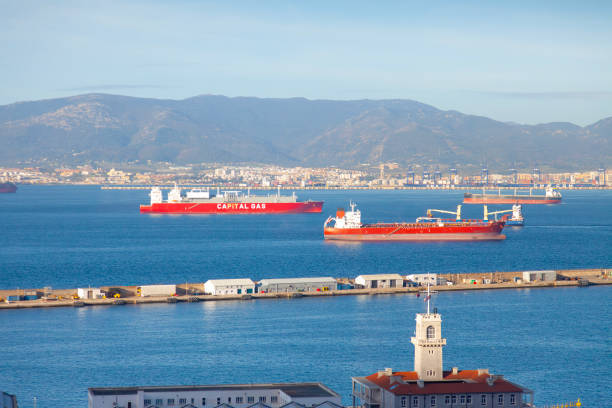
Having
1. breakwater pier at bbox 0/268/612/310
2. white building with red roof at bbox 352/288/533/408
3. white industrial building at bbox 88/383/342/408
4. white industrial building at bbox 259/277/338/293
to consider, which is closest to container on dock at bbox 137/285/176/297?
breakwater pier at bbox 0/268/612/310

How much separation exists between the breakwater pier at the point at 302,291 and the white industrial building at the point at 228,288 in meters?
0.18

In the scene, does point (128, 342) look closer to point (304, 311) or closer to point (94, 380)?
point (94, 380)

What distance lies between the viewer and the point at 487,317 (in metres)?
43.7

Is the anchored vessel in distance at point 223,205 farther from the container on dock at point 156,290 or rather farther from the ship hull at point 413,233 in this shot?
the container on dock at point 156,290

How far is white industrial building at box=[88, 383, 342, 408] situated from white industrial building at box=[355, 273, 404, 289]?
27512 mm

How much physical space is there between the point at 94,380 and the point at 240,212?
10034cm

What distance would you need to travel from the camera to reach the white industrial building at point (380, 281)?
52.8 m

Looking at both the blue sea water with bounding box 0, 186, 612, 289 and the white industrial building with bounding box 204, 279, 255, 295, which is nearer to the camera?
the white industrial building with bounding box 204, 279, 255, 295

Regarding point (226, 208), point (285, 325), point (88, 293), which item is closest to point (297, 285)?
point (285, 325)

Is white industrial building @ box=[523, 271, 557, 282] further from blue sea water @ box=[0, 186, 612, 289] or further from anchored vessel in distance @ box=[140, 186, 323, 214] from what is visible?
anchored vessel in distance @ box=[140, 186, 323, 214]

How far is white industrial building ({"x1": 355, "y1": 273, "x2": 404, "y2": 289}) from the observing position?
173ft

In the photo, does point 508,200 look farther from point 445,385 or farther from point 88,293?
point 445,385

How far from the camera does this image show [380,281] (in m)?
53.0

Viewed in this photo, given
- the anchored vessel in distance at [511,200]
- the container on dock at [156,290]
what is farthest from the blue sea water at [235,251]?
the anchored vessel in distance at [511,200]
